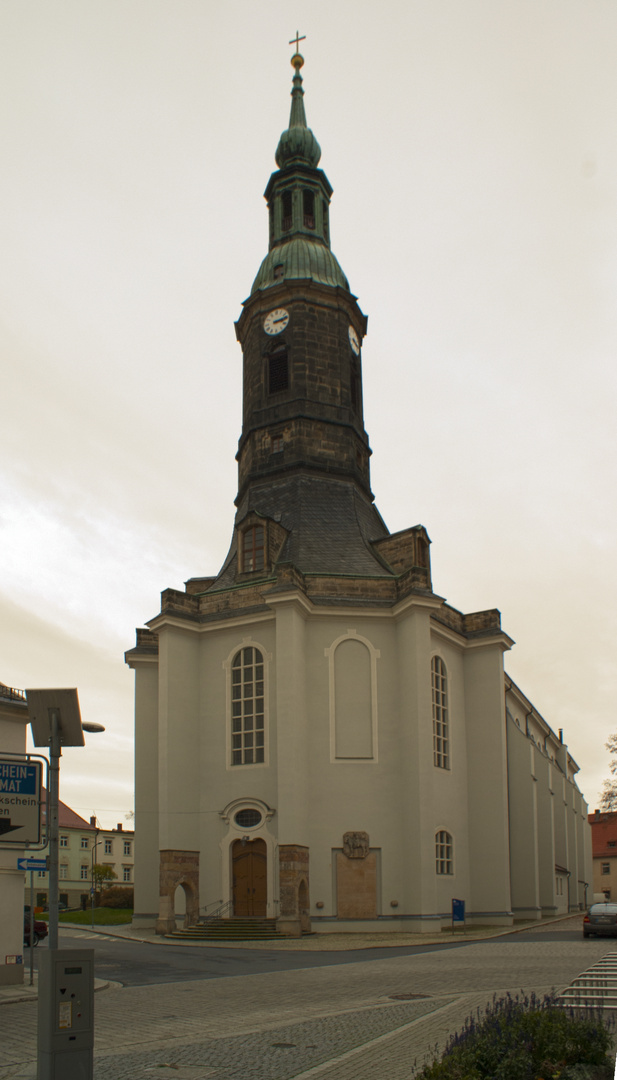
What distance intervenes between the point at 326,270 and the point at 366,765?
22652mm

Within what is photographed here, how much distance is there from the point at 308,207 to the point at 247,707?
2528cm

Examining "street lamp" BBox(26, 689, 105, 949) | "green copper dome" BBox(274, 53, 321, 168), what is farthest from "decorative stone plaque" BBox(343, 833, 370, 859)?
"green copper dome" BBox(274, 53, 321, 168)

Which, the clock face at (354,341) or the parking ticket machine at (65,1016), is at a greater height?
the clock face at (354,341)

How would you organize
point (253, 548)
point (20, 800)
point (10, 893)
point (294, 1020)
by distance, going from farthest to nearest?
point (253, 548)
point (10, 893)
point (294, 1020)
point (20, 800)

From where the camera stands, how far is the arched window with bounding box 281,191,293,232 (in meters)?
45.8

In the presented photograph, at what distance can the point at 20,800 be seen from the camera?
39.3ft

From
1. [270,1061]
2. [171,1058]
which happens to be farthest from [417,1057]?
[171,1058]

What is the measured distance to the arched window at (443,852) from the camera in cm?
3297

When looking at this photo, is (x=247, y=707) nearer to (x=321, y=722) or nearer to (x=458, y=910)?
(x=321, y=722)

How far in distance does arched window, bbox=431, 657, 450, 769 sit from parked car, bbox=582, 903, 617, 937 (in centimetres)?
904

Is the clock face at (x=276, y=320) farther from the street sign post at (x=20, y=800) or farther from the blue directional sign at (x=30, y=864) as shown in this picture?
the street sign post at (x=20, y=800)

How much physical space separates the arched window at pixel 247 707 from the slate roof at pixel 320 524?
3812 mm

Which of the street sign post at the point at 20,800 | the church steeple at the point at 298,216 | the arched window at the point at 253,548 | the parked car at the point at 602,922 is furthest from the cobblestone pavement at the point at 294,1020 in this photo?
the church steeple at the point at 298,216

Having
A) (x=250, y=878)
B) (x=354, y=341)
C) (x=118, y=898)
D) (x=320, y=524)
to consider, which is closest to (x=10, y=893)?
(x=250, y=878)
